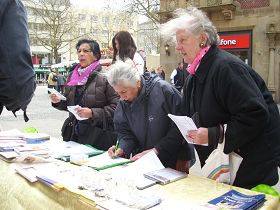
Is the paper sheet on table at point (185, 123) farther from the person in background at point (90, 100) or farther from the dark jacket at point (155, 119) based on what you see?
the person in background at point (90, 100)

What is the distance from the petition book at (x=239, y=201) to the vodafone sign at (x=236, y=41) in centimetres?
1361

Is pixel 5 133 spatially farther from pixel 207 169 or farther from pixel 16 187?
pixel 207 169

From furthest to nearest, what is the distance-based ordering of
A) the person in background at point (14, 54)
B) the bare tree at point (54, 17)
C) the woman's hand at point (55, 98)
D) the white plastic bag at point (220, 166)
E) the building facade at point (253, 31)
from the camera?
the bare tree at point (54, 17) < the building facade at point (253, 31) < the woman's hand at point (55, 98) < the white plastic bag at point (220, 166) < the person in background at point (14, 54)

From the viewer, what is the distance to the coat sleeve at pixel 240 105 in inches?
74.0

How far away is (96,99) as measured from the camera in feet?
10.5

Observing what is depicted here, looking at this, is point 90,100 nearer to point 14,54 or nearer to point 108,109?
point 108,109

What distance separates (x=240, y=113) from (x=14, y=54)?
117cm

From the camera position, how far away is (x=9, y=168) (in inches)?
87.7

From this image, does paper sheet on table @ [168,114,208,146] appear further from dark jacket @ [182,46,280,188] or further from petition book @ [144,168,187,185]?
petition book @ [144,168,187,185]

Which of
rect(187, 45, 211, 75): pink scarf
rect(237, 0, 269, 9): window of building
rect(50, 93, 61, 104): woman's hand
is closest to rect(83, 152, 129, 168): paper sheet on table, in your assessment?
rect(187, 45, 211, 75): pink scarf

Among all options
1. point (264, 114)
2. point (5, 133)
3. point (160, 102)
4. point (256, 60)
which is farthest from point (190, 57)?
point (256, 60)

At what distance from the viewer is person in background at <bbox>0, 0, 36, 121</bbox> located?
1.49m

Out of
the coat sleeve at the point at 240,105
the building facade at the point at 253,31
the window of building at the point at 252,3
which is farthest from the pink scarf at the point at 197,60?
the window of building at the point at 252,3

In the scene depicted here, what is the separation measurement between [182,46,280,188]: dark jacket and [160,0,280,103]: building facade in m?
11.7
